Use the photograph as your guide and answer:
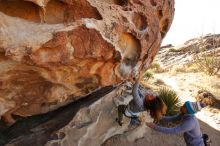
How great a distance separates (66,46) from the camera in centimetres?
513

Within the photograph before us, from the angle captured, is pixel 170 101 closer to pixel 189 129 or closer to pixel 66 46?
pixel 189 129

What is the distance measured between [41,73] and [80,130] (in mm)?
2097

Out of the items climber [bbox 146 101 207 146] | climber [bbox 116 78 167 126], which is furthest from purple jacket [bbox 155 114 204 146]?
climber [bbox 116 78 167 126]

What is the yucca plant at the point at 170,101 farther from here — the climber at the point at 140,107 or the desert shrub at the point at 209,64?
the desert shrub at the point at 209,64

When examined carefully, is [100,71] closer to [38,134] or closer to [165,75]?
[38,134]

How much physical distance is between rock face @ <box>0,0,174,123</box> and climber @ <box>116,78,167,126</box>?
593 millimetres

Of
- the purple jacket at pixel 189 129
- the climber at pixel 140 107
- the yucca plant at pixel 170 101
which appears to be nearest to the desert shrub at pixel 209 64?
the yucca plant at pixel 170 101

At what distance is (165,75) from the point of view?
20141 millimetres

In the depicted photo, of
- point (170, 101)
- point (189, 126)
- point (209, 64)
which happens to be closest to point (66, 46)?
point (189, 126)

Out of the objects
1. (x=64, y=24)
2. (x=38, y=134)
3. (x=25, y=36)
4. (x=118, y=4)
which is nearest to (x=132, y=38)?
(x=118, y=4)

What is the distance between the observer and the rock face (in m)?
4.91

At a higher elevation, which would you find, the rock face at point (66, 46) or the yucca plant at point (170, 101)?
the rock face at point (66, 46)

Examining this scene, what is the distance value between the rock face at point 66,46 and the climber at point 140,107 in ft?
1.95

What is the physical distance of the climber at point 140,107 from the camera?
6449 millimetres
